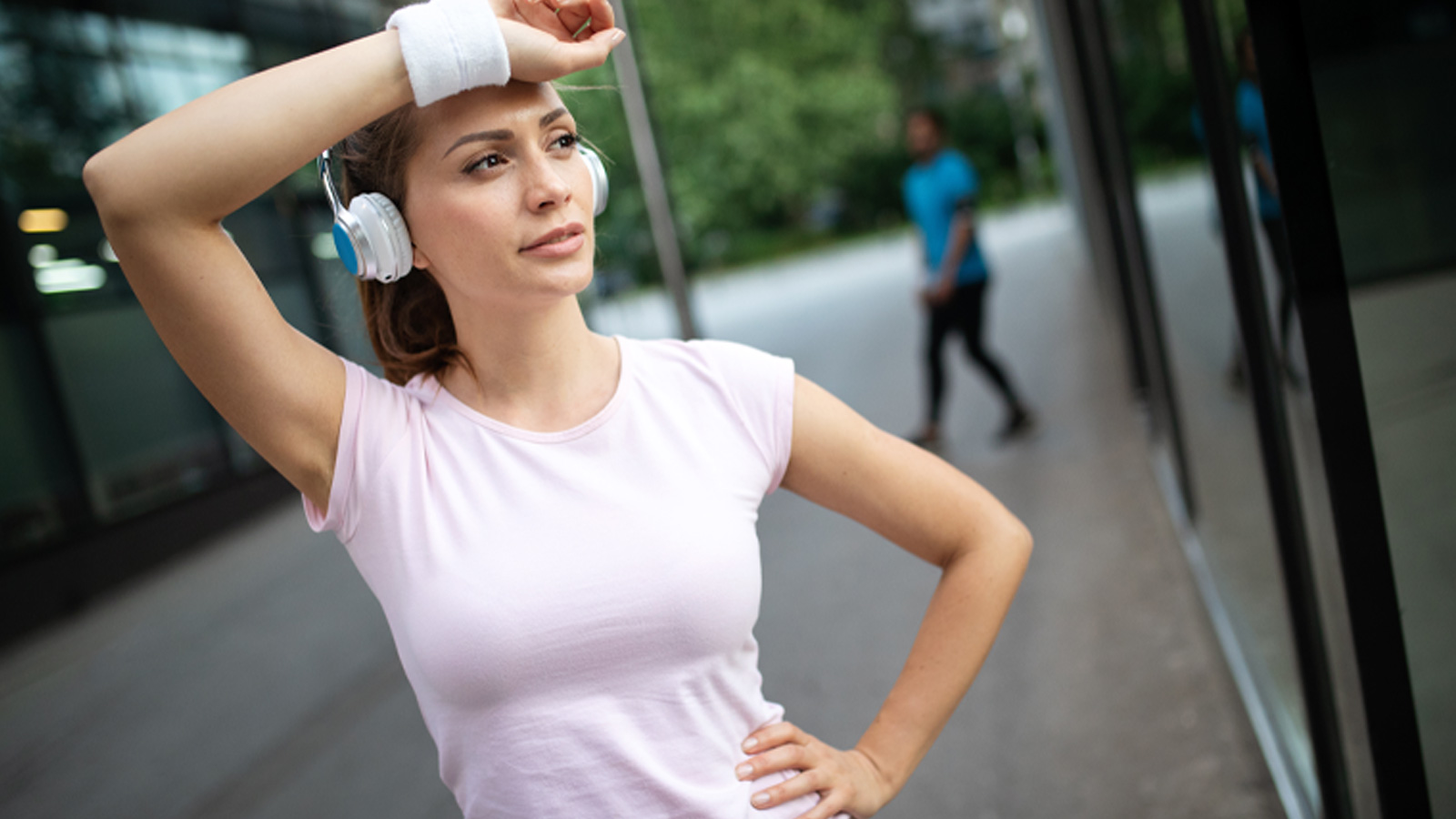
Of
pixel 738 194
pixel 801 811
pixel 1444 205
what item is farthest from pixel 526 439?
pixel 738 194

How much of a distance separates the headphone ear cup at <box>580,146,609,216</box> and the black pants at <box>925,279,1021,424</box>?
4629 mm

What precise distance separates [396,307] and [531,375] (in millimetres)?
208

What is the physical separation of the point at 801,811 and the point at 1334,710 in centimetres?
→ 131

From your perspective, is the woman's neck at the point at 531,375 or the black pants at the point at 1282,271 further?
the black pants at the point at 1282,271

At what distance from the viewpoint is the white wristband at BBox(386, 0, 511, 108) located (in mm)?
972

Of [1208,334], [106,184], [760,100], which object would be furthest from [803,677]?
[760,100]

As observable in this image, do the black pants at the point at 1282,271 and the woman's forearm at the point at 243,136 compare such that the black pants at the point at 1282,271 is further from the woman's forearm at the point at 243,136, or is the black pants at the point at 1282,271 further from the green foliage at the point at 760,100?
the green foliage at the point at 760,100

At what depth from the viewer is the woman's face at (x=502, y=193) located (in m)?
1.07

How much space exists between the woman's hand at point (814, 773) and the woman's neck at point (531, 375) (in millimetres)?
418

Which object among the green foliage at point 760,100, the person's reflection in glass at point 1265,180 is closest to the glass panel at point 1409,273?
the person's reflection in glass at point 1265,180

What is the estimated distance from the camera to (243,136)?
958 mm

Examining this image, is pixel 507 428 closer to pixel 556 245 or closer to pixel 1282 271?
pixel 556 245

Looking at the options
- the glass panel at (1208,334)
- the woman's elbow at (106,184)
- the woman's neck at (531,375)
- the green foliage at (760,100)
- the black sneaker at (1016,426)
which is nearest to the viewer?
the woman's elbow at (106,184)

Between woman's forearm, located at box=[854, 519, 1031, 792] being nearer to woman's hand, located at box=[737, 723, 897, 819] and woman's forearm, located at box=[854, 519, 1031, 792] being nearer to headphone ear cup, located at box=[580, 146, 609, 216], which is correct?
woman's hand, located at box=[737, 723, 897, 819]
